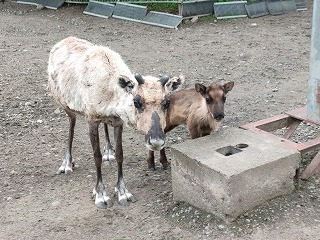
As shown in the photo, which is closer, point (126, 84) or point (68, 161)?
point (126, 84)

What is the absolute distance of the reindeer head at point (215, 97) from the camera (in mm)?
5491

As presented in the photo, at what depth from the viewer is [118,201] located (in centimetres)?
557

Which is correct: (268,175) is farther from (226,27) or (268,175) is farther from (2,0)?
(2,0)

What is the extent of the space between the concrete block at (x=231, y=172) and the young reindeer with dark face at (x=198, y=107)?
32 cm

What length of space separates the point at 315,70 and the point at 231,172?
1742 millimetres

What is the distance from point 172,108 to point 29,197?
67.8 inches

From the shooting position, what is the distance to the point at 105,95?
17.3 feet

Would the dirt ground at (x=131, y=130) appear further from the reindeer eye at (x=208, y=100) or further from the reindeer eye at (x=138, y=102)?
the reindeer eye at (x=138, y=102)

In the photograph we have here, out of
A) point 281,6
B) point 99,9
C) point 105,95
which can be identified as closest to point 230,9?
point 281,6

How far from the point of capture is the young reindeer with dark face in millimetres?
5594

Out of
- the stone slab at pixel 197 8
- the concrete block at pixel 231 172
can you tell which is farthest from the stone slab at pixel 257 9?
the concrete block at pixel 231 172

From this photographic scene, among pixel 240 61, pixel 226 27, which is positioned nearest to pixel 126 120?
pixel 240 61

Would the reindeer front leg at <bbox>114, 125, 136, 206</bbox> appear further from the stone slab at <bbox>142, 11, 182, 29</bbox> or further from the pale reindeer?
the stone slab at <bbox>142, 11, 182, 29</bbox>

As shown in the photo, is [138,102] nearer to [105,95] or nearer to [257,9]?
[105,95]
